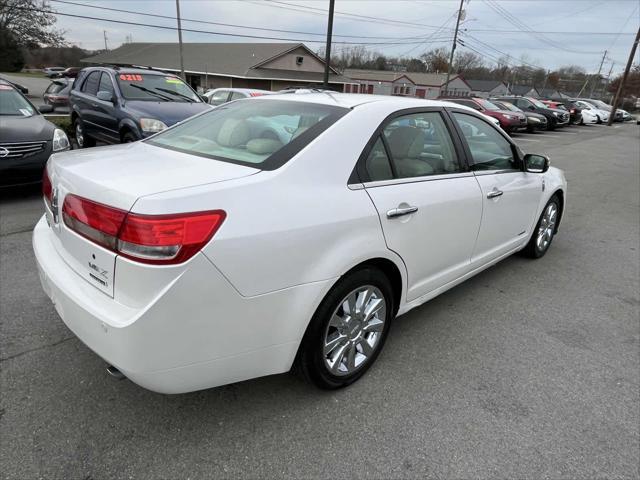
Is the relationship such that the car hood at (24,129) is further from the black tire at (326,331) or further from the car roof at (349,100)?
the black tire at (326,331)

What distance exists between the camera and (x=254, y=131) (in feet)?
8.62

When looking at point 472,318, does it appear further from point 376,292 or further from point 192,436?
point 192,436

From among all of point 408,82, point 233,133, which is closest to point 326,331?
point 233,133

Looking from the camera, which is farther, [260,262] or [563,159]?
[563,159]

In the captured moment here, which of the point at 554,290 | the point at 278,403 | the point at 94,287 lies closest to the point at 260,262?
the point at 94,287

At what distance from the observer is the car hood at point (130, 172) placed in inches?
72.7

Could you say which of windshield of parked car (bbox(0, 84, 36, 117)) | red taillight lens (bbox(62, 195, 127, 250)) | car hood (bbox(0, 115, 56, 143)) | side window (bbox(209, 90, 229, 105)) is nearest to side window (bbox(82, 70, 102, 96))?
windshield of parked car (bbox(0, 84, 36, 117))

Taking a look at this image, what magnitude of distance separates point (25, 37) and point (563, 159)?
5784 cm

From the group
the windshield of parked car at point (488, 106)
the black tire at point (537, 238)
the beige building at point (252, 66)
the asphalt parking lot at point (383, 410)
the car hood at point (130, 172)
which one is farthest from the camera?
the beige building at point (252, 66)

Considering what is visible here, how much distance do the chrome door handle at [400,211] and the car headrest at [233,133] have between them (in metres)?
0.91

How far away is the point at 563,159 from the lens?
13.1 metres

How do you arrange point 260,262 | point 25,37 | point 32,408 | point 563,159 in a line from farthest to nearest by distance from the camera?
point 25,37
point 563,159
point 32,408
point 260,262

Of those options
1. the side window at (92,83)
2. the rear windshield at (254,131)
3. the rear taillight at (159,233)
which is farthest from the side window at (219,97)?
the rear taillight at (159,233)

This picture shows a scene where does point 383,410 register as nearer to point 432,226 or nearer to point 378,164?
point 432,226
